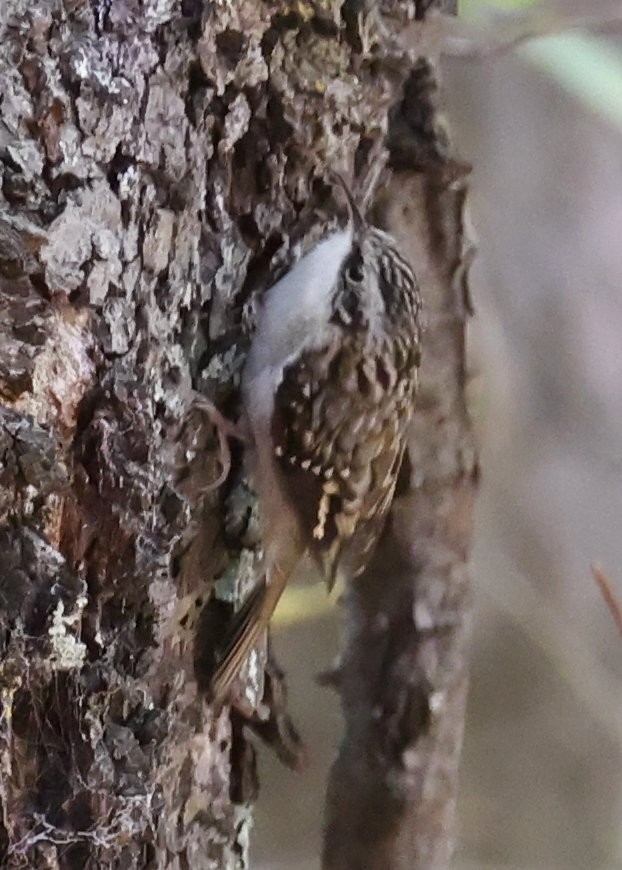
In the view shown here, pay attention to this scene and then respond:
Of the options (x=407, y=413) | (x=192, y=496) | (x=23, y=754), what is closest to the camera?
(x=23, y=754)

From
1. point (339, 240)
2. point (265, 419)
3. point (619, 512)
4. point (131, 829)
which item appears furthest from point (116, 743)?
point (619, 512)

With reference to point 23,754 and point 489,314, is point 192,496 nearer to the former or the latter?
point 23,754

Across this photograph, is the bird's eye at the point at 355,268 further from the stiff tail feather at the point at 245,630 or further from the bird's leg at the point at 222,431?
the stiff tail feather at the point at 245,630

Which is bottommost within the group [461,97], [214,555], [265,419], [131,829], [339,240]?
[131,829]

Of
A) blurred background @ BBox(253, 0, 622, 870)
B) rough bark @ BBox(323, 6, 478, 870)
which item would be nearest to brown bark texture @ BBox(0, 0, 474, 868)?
rough bark @ BBox(323, 6, 478, 870)

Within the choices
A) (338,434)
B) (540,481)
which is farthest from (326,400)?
(540,481)

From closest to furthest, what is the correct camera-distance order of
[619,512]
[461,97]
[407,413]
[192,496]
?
[192,496] → [407,413] → [461,97] → [619,512]

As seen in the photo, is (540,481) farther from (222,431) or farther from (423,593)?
(222,431)

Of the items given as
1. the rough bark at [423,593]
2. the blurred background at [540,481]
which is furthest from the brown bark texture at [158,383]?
the blurred background at [540,481]

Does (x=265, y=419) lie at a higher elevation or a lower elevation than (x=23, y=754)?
higher
